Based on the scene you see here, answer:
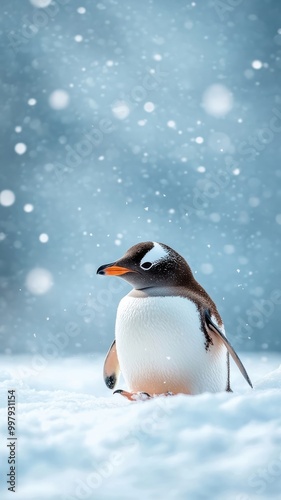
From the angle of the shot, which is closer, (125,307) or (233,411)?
(233,411)

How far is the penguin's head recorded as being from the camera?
9.56 feet

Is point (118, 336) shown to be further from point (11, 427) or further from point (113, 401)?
point (11, 427)

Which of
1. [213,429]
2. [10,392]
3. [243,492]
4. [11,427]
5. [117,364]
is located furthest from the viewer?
[117,364]

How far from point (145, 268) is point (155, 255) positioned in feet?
0.28

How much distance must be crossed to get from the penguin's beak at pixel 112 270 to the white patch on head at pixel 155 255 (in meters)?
0.10

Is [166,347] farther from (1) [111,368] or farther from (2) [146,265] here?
(1) [111,368]

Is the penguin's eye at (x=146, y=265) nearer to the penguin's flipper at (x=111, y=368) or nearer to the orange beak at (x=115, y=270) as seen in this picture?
the orange beak at (x=115, y=270)

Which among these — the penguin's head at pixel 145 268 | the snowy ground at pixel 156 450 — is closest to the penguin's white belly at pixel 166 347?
the penguin's head at pixel 145 268

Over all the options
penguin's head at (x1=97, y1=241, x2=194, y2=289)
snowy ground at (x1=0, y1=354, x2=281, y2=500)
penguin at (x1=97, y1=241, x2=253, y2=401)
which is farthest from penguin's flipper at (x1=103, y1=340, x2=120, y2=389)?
snowy ground at (x1=0, y1=354, x2=281, y2=500)

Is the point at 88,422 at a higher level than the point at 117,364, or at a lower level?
higher

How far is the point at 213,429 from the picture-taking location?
209 cm

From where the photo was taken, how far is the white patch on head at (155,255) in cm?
292

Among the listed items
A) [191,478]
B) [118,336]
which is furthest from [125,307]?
[191,478]

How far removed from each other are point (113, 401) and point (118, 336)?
34 cm
